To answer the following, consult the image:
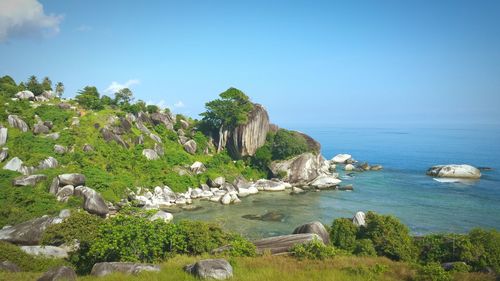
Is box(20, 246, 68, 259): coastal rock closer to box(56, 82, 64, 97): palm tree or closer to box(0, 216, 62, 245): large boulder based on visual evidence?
box(0, 216, 62, 245): large boulder

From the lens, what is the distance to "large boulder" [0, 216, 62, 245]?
20.0 meters

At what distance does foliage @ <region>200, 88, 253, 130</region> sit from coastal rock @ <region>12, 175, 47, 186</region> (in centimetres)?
2771

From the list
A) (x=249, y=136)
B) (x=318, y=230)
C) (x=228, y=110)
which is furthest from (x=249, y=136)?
(x=318, y=230)

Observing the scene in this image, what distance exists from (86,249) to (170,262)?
4.66 metres

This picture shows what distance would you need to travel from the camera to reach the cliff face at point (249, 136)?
52659mm

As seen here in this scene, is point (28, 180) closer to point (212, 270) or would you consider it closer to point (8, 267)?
point (8, 267)

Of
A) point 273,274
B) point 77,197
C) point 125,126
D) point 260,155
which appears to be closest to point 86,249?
point 273,274

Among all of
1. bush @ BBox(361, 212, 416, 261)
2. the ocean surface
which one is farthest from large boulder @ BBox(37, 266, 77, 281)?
bush @ BBox(361, 212, 416, 261)

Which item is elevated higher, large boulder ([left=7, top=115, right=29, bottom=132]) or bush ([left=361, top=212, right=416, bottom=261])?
large boulder ([left=7, top=115, right=29, bottom=132])

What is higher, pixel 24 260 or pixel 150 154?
pixel 150 154

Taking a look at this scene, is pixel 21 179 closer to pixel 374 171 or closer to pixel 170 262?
pixel 170 262

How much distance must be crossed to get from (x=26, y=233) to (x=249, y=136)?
35907 mm

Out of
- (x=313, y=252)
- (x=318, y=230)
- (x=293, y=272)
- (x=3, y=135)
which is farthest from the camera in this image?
(x=3, y=135)

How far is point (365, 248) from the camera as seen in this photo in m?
17.4
